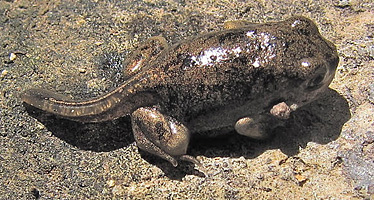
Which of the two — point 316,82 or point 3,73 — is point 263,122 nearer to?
point 316,82

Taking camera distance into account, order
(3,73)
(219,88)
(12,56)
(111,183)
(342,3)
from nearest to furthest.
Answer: (219,88), (111,183), (3,73), (12,56), (342,3)

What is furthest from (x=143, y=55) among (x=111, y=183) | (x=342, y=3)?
(x=342, y=3)

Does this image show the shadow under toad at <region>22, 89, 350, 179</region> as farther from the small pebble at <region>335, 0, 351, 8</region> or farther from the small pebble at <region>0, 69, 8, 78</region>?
the small pebble at <region>335, 0, 351, 8</region>

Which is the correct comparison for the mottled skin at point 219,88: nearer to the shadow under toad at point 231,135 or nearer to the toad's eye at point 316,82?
the toad's eye at point 316,82

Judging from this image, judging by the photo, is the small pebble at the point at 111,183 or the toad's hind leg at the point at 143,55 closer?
the small pebble at the point at 111,183

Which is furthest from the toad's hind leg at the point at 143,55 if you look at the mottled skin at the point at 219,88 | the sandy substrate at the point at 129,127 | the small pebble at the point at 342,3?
the small pebble at the point at 342,3

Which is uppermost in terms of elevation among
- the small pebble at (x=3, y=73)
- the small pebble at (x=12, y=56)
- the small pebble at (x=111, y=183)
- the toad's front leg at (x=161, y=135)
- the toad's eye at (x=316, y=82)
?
the toad's eye at (x=316, y=82)

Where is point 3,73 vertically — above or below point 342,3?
below

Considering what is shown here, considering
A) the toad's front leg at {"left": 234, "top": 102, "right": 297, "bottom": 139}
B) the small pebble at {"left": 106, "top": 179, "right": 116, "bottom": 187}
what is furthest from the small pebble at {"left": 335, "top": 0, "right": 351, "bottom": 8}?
the small pebble at {"left": 106, "top": 179, "right": 116, "bottom": 187}

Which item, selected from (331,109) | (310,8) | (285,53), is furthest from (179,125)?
(310,8)
